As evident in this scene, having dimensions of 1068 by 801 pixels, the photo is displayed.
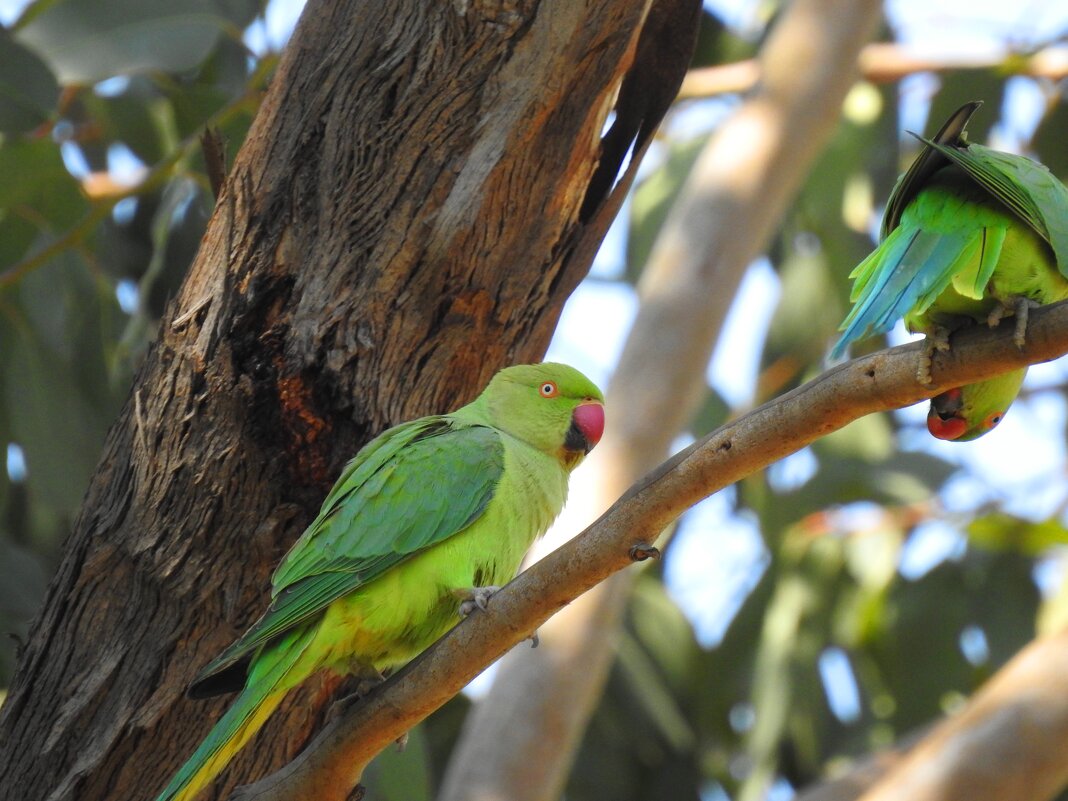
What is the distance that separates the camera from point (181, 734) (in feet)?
6.58

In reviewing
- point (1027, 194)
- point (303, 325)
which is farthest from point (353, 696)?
point (1027, 194)

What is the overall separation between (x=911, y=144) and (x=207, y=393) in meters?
4.61

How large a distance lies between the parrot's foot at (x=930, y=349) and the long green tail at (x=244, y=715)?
1038 mm

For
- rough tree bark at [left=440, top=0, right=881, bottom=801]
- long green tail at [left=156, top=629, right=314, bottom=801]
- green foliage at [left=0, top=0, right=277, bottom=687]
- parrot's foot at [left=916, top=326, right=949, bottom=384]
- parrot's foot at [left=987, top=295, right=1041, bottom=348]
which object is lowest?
rough tree bark at [left=440, top=0, right=881, bottom=801]

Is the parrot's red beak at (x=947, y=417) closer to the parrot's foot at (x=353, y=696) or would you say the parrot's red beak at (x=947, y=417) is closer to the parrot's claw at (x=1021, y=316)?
the parrot's claw at (x=1021, y=316)

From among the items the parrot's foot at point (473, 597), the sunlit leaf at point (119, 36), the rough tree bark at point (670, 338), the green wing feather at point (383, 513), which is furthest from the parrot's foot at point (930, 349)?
the sunlit leaf at point (119, 36)

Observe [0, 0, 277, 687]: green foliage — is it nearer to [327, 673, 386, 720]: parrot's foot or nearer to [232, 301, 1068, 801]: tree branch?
[327, 673, 386, 720]: parrot's foot

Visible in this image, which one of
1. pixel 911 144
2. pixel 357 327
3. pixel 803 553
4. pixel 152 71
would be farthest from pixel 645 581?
A: pixel 357 327

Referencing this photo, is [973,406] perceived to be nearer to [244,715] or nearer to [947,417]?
[947,417]

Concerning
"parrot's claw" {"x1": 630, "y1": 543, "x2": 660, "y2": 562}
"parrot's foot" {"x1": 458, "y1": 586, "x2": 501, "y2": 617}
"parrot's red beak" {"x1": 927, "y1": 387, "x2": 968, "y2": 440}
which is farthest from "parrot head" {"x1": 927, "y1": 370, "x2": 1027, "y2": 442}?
"parrot's foot" {"x1": 458, "y1": 586, "x2": 501, "y2": 617}

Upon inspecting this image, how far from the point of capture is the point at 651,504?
61.6 inches

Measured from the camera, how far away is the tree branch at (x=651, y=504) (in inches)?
58.6

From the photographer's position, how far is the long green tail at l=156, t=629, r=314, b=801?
1737 mm

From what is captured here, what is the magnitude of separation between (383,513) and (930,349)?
99cm
